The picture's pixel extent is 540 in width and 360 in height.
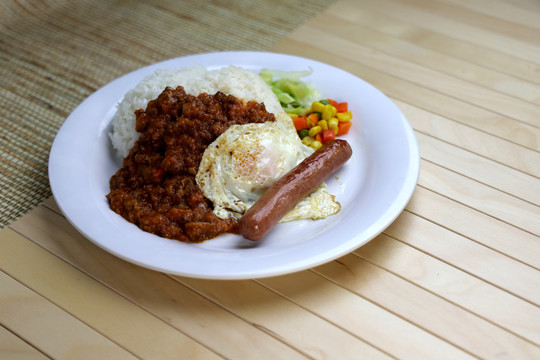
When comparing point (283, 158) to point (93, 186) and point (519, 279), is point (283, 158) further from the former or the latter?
point (519, 279)

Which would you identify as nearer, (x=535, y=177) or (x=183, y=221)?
(x=183, y=221)

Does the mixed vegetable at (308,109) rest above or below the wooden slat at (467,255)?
above

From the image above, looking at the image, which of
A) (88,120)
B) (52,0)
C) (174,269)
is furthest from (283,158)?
(52,0)

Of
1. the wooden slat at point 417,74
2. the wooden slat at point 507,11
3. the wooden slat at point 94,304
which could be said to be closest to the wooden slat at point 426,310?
the wooden slat at point 94,304

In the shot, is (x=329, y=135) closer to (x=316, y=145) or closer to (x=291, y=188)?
(x=316, y=145)

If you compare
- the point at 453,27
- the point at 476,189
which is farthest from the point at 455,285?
the point at 453,27

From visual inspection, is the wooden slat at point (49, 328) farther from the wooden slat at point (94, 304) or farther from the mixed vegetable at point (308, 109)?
the mixed vegetable at point (308, 109)
